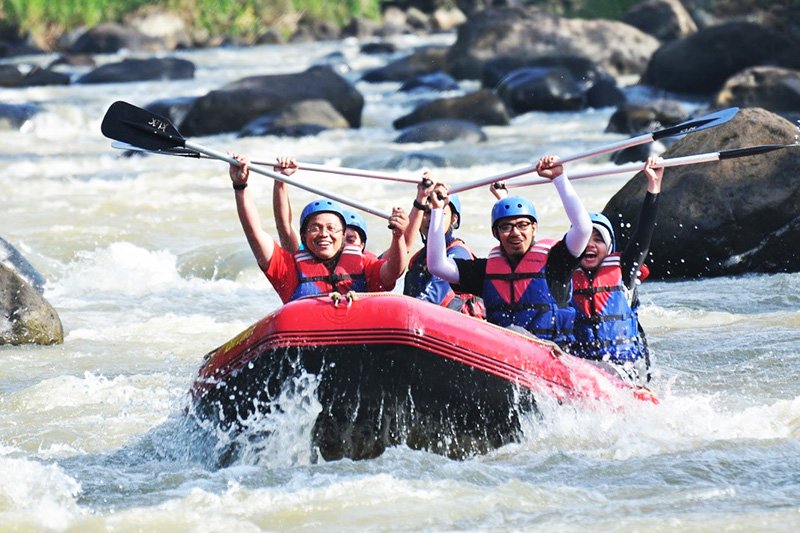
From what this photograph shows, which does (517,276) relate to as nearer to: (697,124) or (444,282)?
(444,282)

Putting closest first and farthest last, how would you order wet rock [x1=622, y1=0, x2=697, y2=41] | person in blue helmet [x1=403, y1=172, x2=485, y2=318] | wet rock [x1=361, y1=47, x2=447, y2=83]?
person in blue helmet [x1=403, y1=172, x2=485, y2=318], wet rock [x1=361, y1=47, x2=447, y2=83], wet rock [x1=622, y1=0, x2=697, y2=41]

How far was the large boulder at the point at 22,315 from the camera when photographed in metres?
8.70

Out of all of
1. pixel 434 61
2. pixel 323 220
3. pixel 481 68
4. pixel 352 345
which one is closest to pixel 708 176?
pixel 323 220

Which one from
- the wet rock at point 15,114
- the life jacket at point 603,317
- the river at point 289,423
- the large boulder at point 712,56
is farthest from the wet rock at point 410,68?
the life jacket at point 603,317

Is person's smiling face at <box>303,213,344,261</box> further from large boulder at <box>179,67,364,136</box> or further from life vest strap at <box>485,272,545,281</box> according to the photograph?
large boulder at <box>179,67,364,136</box>

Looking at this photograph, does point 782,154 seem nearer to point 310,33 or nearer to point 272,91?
point 272,91

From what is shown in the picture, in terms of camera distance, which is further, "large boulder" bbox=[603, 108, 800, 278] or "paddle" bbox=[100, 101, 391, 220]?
"large boulder" bbox=[603, 108, 800, 278]

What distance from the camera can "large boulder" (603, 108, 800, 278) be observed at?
10305 millimetres

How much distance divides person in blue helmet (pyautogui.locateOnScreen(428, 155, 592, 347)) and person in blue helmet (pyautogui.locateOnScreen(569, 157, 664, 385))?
0.23 metres

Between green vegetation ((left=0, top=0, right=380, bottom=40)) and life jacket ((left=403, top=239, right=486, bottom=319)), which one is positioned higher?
green vegetation ((left=0, top=0, right=380, bottom=40))

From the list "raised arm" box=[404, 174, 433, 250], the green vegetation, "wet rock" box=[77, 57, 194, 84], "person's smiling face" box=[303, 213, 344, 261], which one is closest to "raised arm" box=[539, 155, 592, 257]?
"raised arm" box=[404, 174, 433, 250]

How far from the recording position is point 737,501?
528 cm

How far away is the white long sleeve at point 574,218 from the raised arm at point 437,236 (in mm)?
510

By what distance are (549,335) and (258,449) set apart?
4.78ft
